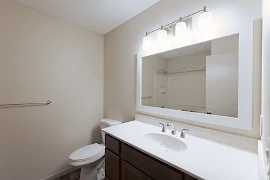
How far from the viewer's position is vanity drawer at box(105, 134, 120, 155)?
119 centimetres

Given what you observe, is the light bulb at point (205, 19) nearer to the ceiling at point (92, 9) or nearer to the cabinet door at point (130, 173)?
the ceiling at point (92, 9)

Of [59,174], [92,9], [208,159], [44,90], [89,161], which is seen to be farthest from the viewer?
[59,174]

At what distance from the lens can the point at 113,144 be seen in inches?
49.0

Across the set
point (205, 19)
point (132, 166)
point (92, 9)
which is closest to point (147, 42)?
point (205, 19)

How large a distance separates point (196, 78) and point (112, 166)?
3.87 feet

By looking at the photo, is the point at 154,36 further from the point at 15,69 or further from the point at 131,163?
the point at 15,69

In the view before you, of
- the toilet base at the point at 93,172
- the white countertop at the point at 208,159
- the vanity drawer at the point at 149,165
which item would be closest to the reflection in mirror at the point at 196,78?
the white countertop at the point at 208,159

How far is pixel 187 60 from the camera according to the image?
130 centimetres

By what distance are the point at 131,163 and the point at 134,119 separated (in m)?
0.77

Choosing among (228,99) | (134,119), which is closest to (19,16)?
(134,119)

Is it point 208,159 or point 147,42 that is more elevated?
point 147,42

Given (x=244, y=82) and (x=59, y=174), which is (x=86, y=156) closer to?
(x=59, y=174)

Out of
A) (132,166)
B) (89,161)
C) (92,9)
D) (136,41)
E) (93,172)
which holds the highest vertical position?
(92,9)

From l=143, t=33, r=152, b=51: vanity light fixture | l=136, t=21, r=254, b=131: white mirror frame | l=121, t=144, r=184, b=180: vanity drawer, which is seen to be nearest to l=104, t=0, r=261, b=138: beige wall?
l=136, t=21, r=254, b=131: white mirror frame
